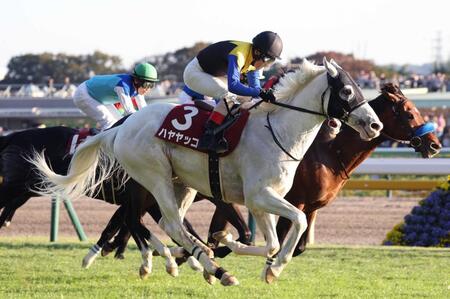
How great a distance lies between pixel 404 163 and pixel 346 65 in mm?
52106

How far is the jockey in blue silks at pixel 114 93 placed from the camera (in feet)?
31.0

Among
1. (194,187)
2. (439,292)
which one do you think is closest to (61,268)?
(194,187)

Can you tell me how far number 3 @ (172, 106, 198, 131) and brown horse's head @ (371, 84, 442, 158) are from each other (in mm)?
1807

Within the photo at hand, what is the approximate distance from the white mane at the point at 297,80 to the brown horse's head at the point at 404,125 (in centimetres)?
157

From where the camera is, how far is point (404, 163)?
12531 mm

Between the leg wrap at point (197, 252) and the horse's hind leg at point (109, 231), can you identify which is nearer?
the leg wrap at point (197, 252)

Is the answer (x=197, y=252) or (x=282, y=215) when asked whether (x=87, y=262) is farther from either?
(x=282, y=215)

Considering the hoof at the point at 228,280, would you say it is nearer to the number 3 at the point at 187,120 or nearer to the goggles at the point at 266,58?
the number 3 at the point at 187,120

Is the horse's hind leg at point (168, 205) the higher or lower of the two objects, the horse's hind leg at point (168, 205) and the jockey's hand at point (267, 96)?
the lower

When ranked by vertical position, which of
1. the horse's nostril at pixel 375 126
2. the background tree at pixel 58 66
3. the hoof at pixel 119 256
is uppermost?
the horse's nostril at pixel 375 126

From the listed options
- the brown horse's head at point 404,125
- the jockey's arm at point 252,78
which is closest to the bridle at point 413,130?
the brown horse's head at point 404,125

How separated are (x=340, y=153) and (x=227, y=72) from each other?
51.6 inches

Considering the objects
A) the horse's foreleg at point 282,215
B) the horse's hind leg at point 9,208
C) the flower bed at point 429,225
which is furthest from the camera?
the flower bed at point 429,225

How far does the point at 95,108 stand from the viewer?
32.8 ft
